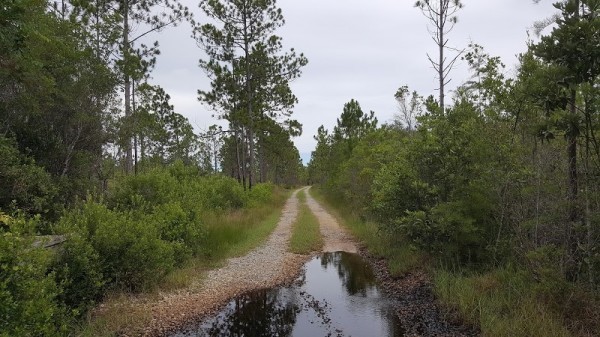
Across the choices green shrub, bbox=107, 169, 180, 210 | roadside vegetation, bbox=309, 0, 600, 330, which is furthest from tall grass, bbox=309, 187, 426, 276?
green shrub, bbox=107, 169, 180, 210

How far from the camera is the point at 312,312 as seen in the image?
8.23m

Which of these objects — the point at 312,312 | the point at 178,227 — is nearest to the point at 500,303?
the point at 312,312

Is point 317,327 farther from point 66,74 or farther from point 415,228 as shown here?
point 66,74

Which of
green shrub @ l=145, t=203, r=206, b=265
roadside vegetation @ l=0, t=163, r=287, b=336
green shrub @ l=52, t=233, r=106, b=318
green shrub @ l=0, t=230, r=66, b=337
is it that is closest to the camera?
green shrub @ l=0, t=230, r=66, b=337

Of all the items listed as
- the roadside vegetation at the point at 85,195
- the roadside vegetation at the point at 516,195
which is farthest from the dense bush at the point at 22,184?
the roadside vegetation at the point at 516,195

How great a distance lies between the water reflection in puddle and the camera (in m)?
7.20

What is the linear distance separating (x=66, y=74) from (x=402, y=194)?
1056 cm

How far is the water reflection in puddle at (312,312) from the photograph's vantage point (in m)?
7.20

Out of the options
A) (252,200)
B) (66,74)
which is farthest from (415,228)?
(252,200)

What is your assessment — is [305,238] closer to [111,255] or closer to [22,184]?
[111,255]

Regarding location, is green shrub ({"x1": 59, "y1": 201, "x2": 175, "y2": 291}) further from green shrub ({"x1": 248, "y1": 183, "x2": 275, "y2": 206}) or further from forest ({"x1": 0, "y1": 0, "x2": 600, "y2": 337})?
green shrub ({"x1": 248, "y1": 183, "x2": 275, "y2": 206})

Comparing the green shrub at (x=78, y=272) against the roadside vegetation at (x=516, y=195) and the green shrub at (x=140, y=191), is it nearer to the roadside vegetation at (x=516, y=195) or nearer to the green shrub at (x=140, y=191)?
the green shrub at (x=140, y=191)

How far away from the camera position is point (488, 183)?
8.15 metres

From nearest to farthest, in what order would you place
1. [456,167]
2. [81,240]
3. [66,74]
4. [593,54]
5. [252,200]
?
[593,54] < [81,240] < [456,167] < [66,74] < [252,200]
